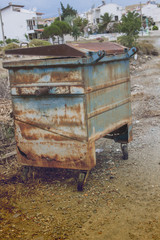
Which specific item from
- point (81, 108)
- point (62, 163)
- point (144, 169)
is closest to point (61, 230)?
point (62, 163)

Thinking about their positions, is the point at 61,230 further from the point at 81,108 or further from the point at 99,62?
the point at 99,62

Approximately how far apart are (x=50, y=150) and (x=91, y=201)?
726mm

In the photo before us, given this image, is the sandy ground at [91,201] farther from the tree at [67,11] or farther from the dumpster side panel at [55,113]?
the tree at [67,11]

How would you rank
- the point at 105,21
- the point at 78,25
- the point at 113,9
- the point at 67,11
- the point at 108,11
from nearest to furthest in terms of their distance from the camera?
the point at 105,21 → the point at 78,25 → the point at 113,9 → the point at 108,11 → the point at 67,11

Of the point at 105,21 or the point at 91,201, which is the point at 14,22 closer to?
the point at 105,21

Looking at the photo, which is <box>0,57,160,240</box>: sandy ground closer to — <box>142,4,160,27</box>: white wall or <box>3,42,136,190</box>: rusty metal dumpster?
<box>3,42,136,190</box>: rusty metal dumpster

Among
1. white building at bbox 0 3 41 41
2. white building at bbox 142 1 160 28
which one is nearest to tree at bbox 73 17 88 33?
white building at bbox 0 3 41 41

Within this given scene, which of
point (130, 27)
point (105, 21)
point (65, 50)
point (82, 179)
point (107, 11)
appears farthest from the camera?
point (107, 11)

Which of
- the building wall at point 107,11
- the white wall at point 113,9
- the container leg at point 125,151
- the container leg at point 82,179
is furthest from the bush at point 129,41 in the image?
the building wall at point 107,11

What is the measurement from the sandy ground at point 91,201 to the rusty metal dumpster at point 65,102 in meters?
0.29

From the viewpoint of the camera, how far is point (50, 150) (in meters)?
3.27

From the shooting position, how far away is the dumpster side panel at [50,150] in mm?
3111

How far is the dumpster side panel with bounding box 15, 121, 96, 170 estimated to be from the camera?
10.2 ft

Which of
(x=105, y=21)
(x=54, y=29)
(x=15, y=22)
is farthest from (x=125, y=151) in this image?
(x=105, y=21)
